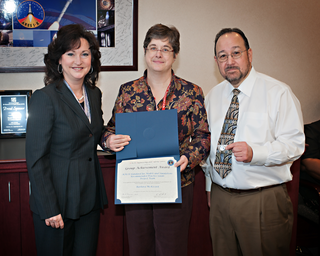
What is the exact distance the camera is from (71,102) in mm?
1391

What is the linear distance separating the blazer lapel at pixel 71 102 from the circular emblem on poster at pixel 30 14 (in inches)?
48.9

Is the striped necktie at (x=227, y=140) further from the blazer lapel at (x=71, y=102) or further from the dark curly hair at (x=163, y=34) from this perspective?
the blazer lapel at (x=71, y=102)

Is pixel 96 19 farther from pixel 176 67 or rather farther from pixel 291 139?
pixel 291 139

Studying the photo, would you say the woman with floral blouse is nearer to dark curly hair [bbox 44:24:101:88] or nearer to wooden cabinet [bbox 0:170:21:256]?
dark curly hair [bbox 44:24:101:88]

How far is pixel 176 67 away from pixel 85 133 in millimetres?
1457

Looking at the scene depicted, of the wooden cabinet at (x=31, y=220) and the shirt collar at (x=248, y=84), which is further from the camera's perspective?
the wooden cabinet at (x=31, y=220)

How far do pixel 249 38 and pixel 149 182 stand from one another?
199cm

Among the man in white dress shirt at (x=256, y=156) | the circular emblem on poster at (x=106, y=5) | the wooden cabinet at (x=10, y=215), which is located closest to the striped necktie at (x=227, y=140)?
the man in white dress shirt at (x=256, y=156)

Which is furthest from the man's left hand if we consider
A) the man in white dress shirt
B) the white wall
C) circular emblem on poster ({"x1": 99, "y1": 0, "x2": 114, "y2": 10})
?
circular emblem on poster ({"x1": 99, "y1": 0, "x2": 114, "y2": 10})

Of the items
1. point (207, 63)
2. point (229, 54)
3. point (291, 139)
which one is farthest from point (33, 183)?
point (207, 63)

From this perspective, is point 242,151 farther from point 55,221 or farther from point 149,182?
point 55,221

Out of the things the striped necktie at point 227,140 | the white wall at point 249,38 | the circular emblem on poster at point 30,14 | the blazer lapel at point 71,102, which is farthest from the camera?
the white wall at point 249,38

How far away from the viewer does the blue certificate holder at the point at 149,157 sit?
141cm

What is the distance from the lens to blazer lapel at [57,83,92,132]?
1.38 meters
